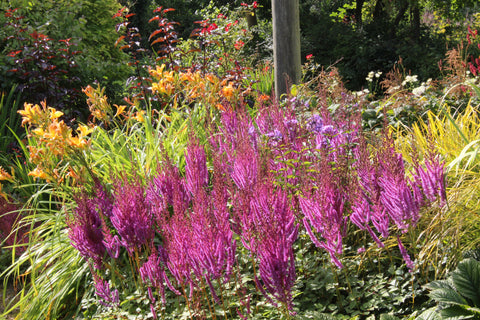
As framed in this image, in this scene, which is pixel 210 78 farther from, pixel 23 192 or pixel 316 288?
pixel 316 288

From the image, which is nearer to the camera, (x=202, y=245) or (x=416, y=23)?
(x=202, y=245)

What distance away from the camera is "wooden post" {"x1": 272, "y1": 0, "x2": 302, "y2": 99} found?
5.54 meters

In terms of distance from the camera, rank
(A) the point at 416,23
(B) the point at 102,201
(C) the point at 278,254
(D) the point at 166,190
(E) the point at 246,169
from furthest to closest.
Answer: (A) the point at 416,23
(B) the point at 102,201
(D) the point at 166,190
(E) the point at 246,169
(C) the point at 278,254

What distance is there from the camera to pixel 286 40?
5.65 meters

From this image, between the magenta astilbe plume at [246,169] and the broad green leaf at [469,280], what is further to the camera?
the magenta astilbe plume at [246,169]

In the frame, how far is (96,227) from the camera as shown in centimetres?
257

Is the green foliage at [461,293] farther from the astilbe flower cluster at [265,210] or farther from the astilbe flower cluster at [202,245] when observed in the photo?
the astilbe flower cluster at [202,245]

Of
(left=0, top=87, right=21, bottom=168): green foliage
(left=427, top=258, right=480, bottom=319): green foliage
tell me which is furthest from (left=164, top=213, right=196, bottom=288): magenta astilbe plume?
(left=0, top=87, right=21, bottom=168): green foliage

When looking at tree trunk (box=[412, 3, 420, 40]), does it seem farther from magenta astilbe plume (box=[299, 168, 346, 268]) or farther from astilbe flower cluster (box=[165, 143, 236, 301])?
astilbe flower cluster (box=[165, 143, 236, 301])

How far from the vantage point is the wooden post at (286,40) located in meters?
5.54

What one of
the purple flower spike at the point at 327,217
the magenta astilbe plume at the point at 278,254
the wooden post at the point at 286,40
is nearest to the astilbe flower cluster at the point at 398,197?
the purple flower spike at the point at 327,217

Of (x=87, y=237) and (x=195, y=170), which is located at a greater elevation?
(x=195, y=170)

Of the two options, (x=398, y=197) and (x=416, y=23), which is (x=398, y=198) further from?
(x=416, y=23)

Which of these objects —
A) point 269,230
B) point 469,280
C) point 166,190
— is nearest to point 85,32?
point 166,190
